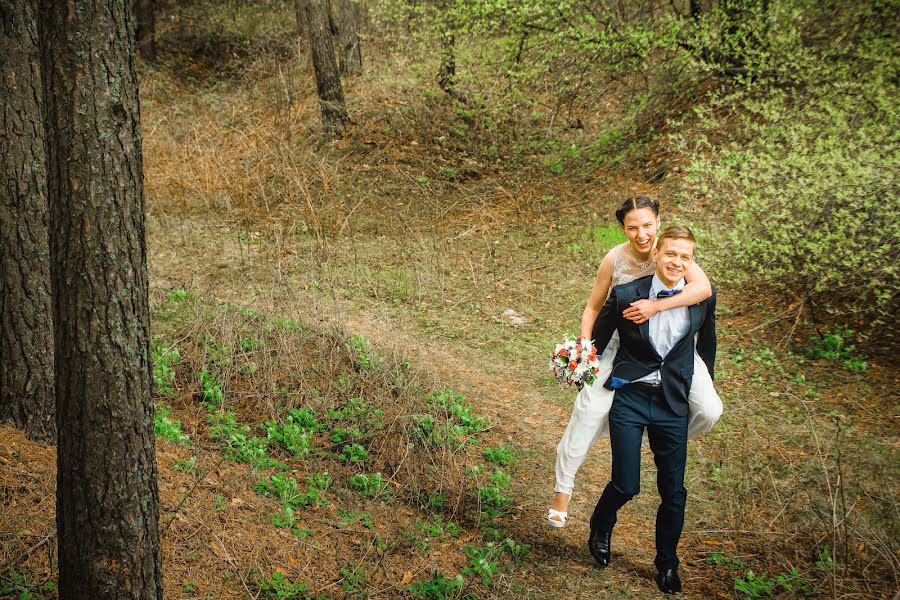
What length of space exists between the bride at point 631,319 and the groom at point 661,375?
0.21 ft

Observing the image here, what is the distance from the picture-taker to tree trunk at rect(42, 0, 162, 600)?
2471mm

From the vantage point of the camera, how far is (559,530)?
4.86m

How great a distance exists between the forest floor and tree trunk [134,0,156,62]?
7136 millimetres

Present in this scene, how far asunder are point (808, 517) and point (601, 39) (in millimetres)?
9398

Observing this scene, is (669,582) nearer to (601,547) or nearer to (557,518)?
(601,547)

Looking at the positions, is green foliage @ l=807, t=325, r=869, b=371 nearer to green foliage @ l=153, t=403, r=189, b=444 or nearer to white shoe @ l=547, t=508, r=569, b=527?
white shoe @ l=547, t=508, r=569, b=527

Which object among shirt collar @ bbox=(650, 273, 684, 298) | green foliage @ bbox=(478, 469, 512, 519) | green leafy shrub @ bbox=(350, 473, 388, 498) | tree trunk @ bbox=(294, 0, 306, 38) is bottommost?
green foliage @ bbox=(478, 469, 512, 519)

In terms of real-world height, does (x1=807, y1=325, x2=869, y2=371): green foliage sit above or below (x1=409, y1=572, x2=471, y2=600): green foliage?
above

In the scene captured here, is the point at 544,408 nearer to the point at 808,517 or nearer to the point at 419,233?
the point at 808,517

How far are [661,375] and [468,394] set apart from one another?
2.99 meters

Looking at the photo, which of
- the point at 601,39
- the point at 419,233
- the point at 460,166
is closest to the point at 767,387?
the point at 419,233

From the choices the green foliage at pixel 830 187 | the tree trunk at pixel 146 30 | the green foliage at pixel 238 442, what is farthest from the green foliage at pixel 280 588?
the tree trunk at pixel 146 30

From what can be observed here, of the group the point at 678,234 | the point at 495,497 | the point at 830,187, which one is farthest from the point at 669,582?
the point at 830,187

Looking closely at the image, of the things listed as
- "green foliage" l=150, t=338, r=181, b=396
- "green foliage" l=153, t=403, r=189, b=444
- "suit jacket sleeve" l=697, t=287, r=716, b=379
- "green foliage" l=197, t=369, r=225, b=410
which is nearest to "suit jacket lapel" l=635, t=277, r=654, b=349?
"suit jacket sleeve" l=697, t=287, r=716, b=379
